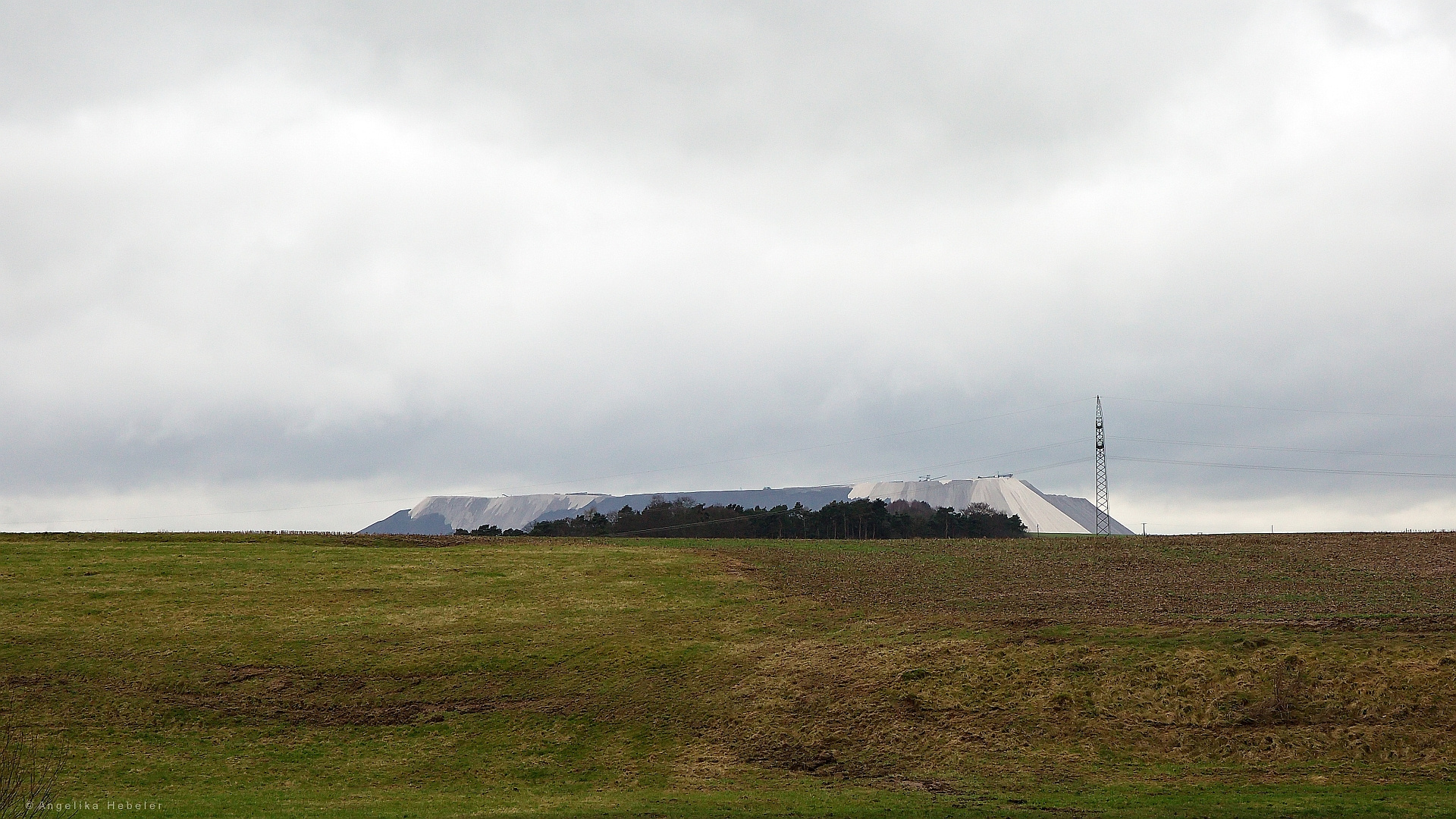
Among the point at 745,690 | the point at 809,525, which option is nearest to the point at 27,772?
the point at 745,690

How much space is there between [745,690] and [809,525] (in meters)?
87.1

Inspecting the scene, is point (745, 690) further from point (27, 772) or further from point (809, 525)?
point (809, 525)

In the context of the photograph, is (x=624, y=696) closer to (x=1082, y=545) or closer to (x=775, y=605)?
(x=775, y=605)

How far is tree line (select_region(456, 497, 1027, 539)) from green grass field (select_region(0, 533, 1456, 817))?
62520 mm

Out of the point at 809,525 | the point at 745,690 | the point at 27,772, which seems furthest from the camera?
the point at 809,525

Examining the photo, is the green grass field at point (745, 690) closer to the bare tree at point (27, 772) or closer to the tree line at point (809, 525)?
the bare tree at point (27, 772)

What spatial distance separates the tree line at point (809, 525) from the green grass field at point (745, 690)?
62.5 m

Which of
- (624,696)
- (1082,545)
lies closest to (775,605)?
(624,696)

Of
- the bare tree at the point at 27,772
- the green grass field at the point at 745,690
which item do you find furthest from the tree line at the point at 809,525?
the bare tree at the point at 27,772

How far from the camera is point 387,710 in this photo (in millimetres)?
33812

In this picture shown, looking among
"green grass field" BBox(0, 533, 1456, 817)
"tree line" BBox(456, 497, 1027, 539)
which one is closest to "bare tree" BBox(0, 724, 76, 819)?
"green grass field" BBox(0, 533, 1456, 817)

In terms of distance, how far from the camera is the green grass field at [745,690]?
81.7 feet

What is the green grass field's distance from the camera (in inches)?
980

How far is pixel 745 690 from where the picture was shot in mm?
33625
